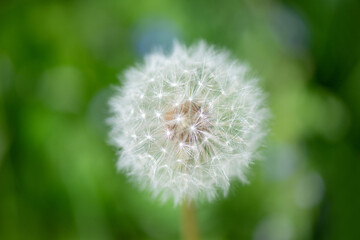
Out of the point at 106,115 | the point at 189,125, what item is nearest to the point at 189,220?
the point at 189,125

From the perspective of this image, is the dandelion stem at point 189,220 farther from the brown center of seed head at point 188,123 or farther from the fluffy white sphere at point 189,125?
the brown center of seed head at point 188,123

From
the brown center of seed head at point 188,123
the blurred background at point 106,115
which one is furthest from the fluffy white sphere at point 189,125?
the blurred background at point 106,115

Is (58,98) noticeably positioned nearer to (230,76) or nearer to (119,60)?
(119,60)

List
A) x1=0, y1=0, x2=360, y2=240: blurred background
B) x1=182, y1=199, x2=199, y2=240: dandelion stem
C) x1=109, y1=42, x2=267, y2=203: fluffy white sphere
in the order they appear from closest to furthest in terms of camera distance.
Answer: x1=109, y1=42, x2=267, y2=203: fluffy white sphere, x1=182, y1=199, x2=199, y2=240: dandelion stem, x1=0, y1=0, x2=360, y2=240: blurred background

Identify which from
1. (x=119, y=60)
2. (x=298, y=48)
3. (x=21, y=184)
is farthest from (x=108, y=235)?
(x=298, y=48)

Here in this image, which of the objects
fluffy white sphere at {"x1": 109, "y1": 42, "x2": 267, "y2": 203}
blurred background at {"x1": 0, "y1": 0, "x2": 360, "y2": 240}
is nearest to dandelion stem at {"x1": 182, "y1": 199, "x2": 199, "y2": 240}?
fluffy white sphere at {"x1": 109, "y1": 42, "x2": 267, "y2": 203}

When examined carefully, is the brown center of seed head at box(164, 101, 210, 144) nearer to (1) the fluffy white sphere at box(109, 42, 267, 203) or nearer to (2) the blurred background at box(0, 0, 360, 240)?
(1) the fluffy white sphere at box(109, 42, 267, 203)

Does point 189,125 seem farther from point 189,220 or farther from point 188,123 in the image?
point 189,220
